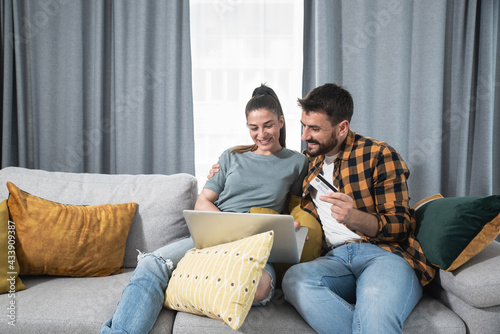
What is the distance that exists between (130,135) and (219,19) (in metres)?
0.97

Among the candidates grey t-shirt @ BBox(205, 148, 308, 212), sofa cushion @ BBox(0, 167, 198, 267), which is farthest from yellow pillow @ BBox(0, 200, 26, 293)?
grey t-shirt @ BBox(205, 148, 308, 212)

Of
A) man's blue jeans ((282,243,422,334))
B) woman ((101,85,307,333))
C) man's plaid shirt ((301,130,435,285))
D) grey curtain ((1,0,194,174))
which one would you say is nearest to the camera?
man's blue jeans ((282,243,422,334))

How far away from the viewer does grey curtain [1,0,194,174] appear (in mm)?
2357

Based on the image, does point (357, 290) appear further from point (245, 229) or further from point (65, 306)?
point (65, 306)

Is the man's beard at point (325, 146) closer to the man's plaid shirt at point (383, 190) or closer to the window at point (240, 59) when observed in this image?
the man's plaid shirt at point (383, 190)

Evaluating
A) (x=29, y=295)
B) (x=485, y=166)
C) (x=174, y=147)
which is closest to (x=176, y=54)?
(x=174, y=147)

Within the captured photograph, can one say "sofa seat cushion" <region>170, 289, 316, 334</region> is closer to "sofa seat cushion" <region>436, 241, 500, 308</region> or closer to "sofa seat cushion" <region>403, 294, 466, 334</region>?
"sofa seat cushion" <region>403, 294, 466, 334</region>

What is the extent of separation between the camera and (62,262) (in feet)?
4.98

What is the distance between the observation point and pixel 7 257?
1412mm

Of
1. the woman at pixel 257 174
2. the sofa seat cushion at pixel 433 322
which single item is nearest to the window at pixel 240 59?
the woman at pixel 257 174

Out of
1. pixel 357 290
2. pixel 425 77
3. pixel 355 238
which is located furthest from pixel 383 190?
pixel 425 77

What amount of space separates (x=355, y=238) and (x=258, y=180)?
1.61 feet

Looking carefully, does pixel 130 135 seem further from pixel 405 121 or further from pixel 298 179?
pixel 405 121

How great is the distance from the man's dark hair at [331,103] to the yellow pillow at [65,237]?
0.98 metres
